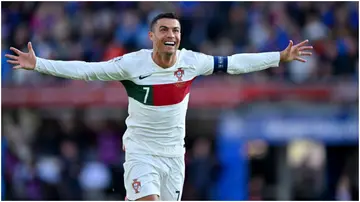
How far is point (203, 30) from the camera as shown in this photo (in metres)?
21.9

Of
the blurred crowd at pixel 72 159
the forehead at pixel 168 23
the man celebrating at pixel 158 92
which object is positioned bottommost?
the blurred crowd at pixel 72 159

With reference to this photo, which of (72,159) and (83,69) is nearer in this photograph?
(83,69)

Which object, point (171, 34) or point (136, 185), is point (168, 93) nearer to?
point (171, 34)

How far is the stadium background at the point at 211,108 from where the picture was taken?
2038 centimetres

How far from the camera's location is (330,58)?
68.9 feet

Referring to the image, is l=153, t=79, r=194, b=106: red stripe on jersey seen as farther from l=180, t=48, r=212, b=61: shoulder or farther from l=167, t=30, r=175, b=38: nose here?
l=167, t=30, r=175, b=38: nose

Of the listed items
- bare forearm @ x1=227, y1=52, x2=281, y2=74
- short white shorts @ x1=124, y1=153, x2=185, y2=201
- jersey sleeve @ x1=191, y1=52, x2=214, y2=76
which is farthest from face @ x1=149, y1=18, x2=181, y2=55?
short white shorts @ x1=124, y1=153, x2=185, y2=201

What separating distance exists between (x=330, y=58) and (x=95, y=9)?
18.7 feet

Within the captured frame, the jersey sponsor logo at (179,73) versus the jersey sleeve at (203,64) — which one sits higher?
the jersey sleeve at (203,64)

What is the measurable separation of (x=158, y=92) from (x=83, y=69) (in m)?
0.80

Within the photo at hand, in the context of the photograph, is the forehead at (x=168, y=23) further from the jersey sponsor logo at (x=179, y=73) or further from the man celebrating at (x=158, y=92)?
the jersey sponsor logo at (x=179, y=73)

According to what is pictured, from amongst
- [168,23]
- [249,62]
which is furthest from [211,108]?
[168,23]

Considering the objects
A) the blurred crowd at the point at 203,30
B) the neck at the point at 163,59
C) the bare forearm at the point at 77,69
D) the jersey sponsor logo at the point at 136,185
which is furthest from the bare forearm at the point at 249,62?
the blurred crowd at the point at 203,30

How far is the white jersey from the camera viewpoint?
10.7 metres
